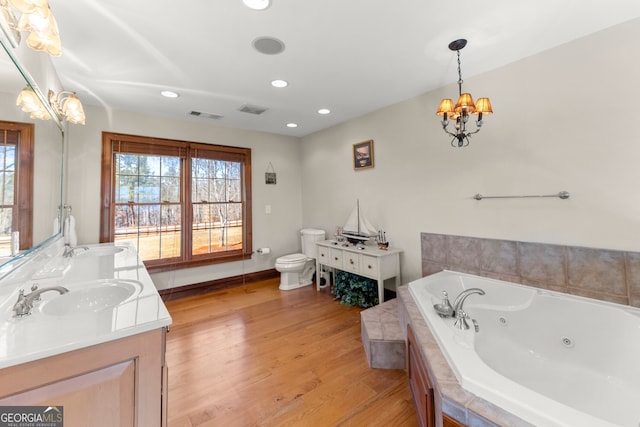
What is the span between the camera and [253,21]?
173 cm

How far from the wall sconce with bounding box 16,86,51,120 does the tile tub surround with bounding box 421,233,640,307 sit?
3.28 meters

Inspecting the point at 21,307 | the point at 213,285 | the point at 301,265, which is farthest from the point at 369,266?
the point at 21,307

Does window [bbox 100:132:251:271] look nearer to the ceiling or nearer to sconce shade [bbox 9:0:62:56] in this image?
the ceiling

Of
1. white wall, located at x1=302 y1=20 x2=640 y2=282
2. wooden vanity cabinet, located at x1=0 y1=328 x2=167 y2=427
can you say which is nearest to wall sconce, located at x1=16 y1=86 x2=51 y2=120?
wooden vanity cabinet, located at x1=0 y1=328 x2=167 y2=427

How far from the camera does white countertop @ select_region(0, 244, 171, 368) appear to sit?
81 centimetres

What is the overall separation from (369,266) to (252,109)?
2.44 metres

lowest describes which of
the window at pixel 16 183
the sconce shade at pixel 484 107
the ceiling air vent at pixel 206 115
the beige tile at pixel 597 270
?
the beige tile at pixel 597 270

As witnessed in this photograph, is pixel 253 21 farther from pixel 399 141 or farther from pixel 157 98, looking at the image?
pixel 399 141

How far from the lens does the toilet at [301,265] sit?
3838 mm

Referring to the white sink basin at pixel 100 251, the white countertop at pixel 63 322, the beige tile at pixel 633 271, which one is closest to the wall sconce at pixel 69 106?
the white sink basin at pixel 100 251

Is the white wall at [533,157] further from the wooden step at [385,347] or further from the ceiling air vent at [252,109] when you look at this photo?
the ceiling air vent at [252,109]

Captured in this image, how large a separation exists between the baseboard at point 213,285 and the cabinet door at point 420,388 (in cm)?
290

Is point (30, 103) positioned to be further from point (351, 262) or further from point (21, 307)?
point (351, 262)

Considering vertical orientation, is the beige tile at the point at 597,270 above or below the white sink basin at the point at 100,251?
below
